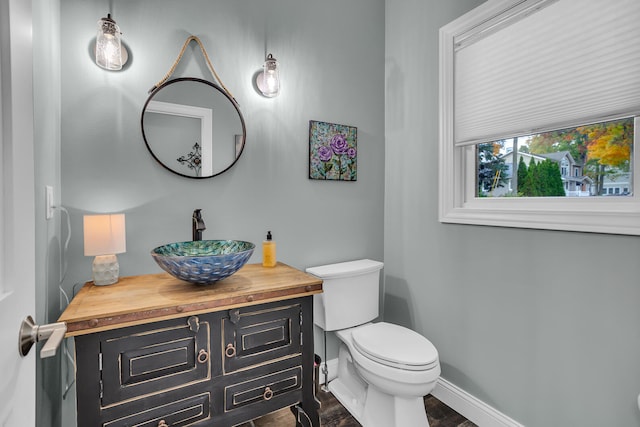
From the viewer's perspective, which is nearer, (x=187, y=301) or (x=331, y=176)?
(x=187, y=301)

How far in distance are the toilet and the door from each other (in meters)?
1.32

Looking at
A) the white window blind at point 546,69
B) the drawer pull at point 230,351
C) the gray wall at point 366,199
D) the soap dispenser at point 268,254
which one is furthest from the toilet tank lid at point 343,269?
the white window blind at point 546,69

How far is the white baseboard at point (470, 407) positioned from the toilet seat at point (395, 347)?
18.1 inches

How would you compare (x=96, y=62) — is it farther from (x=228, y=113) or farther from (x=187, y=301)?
(x=187, y=301)

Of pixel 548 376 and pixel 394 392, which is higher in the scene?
pixel 548 376

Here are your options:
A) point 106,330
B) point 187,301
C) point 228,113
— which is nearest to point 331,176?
point 228,113

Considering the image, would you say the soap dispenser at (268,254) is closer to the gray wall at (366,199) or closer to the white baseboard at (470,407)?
the gray wall at (366,199)

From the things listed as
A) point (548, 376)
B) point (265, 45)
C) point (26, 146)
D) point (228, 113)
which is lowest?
point (548, 376)

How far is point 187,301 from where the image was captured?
1.12 m

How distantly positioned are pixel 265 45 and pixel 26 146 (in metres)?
1.54

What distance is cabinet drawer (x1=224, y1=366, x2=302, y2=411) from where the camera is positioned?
1231 mm

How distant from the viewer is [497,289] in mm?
1632

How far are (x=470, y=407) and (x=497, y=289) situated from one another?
70 centimetres

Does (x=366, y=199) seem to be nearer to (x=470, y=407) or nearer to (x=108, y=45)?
(x=470, y=407)
